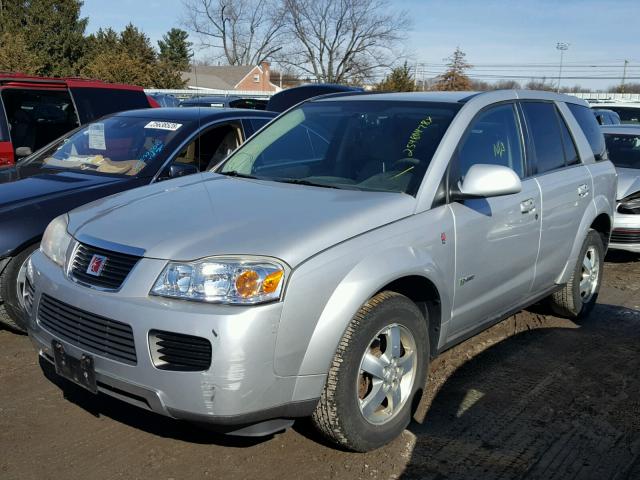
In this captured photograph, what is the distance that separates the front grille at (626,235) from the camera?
7320 mm

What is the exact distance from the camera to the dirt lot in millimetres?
3203

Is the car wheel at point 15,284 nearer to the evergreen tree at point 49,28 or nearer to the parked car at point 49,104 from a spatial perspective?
the parked car at point 49,104

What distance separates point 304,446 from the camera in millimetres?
3408

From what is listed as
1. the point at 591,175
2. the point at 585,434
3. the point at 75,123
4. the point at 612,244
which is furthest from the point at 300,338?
the point at 75,123

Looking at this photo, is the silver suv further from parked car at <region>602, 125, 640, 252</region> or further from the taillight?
the taillight

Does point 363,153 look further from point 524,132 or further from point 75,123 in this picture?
point 75,123

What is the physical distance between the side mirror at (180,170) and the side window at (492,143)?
7.42 feet

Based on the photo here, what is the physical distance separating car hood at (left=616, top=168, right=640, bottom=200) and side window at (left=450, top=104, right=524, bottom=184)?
3.77m

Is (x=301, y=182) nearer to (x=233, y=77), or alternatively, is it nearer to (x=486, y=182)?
(x=486, y=182)

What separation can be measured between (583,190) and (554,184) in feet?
1.68

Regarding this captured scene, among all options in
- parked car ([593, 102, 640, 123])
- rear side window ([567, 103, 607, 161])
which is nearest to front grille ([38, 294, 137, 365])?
rear side window ([567, 103, 607, 161])

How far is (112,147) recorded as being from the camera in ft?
18.7

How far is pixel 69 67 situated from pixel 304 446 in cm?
3896

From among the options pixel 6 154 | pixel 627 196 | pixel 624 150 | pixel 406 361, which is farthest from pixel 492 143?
pixel 624 150
